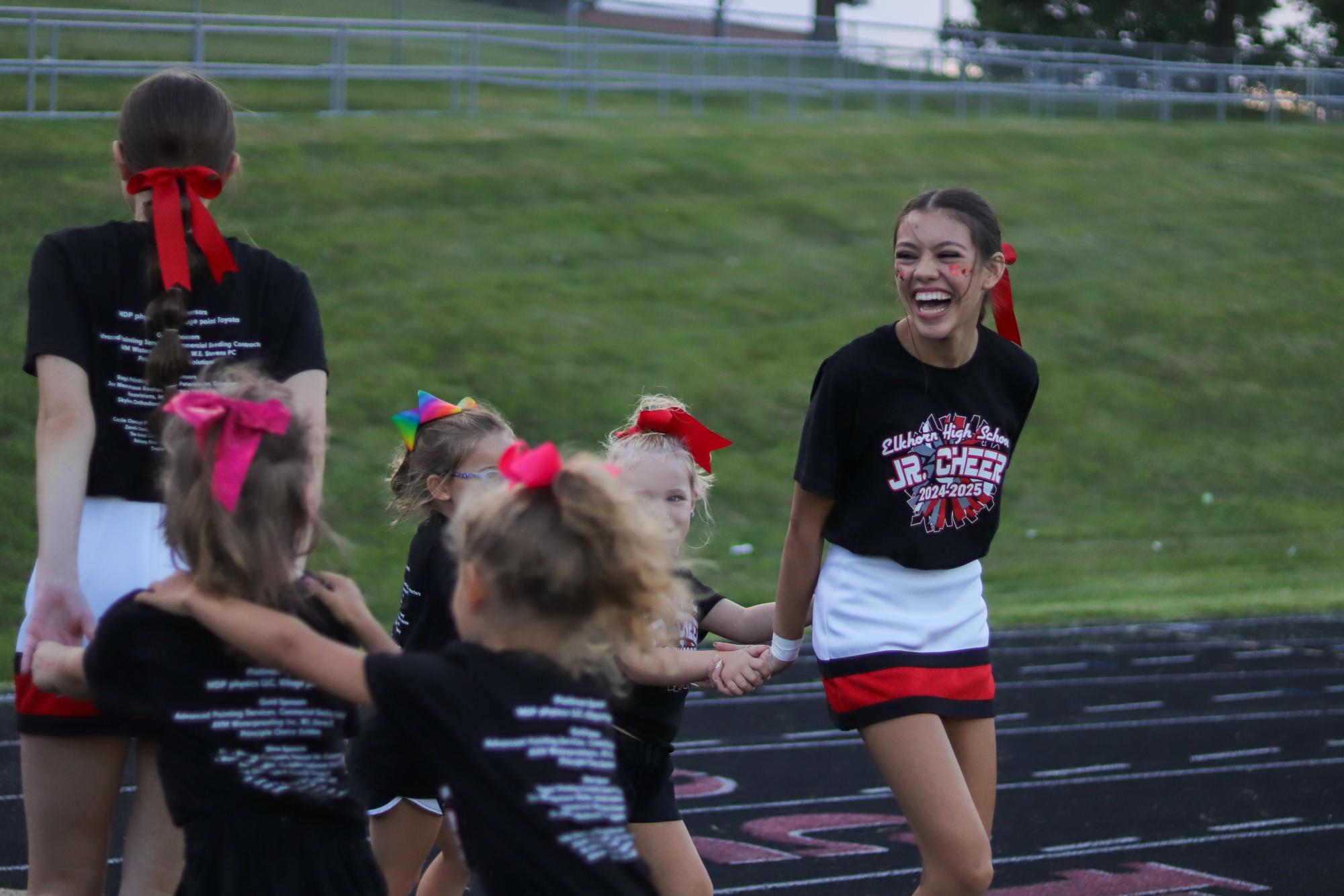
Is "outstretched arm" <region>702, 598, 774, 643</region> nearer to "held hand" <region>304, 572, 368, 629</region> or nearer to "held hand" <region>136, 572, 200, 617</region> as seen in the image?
"held hand" <region>304, 572, 368, 629</region>

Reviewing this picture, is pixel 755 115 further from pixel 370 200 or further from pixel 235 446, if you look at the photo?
pixel 235 446

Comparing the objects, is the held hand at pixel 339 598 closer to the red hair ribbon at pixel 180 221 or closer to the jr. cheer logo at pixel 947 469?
the red hair ribbon at pixel 180 221

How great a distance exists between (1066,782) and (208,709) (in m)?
5.25

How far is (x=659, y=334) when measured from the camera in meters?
17.5

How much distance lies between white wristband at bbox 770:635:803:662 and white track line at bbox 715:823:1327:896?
5.45 ft

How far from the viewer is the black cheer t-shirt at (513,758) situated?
233cm

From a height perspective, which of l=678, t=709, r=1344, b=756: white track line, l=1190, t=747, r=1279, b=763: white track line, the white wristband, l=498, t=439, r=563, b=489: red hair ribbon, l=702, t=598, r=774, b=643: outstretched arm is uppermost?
l=498, t=439, r=563, b=489: red hair ribbon

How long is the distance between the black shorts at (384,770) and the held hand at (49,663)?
3.74 feet

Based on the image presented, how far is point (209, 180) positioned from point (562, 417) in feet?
39.5

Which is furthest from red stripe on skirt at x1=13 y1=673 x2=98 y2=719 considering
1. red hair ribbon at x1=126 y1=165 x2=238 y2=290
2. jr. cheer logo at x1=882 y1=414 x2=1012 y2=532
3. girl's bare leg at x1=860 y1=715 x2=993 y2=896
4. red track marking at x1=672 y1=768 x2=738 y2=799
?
red track marking at x1=672 y1=768 x2=738 y2=799

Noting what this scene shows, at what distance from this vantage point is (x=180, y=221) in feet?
9.10

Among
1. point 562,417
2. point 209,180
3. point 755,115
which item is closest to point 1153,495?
point 562,417

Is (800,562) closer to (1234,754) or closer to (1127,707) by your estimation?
(1234,754)

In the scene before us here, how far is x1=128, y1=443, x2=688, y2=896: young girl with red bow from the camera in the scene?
2.33 metres
